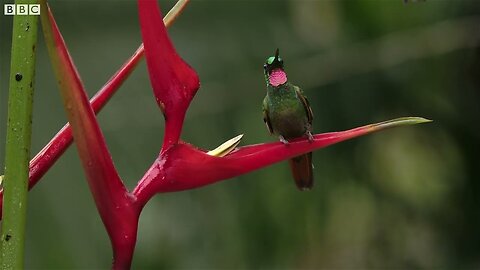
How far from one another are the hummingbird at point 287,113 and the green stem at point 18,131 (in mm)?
337

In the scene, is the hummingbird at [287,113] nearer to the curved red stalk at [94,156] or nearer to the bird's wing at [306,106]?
the bird's wing at [306,106]

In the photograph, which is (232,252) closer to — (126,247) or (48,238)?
(48,238)

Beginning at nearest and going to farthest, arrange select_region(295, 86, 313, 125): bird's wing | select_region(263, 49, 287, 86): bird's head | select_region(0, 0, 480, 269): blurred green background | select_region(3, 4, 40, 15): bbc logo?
select_region(3, 4, 40, 15): bbc logo < select_region(263, 49, 287, 86): bird's head < select_region(295, 86, 313, 125): bird's wing < select_region(0, 0, 480, 269): blurred green background

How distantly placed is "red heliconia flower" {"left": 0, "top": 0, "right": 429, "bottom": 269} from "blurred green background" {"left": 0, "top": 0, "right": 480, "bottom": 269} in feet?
3.30

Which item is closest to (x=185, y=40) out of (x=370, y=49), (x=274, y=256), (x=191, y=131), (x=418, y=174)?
(x=191, y=131)

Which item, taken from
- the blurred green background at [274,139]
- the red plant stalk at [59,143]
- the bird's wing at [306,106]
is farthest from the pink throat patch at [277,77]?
the blurred green background at [274,139]

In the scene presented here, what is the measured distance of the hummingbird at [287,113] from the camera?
0.76 meters

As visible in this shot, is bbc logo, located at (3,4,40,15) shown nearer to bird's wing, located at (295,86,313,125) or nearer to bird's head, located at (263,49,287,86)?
bird's head, located at (263,49,287,86)

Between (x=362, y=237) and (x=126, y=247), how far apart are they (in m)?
1.59

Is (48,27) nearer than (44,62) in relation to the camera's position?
Yes

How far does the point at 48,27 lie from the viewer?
0.45 metres

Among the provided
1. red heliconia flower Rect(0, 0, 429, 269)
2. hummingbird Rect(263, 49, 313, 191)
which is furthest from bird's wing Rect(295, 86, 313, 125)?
red heliconia flower Rect(0, 0, 429, 269)

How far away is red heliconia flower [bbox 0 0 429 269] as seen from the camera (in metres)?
0.46

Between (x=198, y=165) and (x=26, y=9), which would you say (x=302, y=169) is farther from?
(x=26, y=9)
